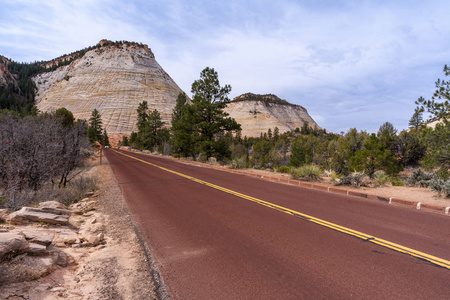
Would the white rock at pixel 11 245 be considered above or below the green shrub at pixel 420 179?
below

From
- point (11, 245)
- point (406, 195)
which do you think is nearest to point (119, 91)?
point (406, 195)

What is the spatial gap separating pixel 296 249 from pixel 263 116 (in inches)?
4375

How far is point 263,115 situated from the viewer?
113 metres

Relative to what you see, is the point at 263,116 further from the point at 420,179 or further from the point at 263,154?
the point at 420,179

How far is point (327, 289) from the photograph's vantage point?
2822 millimetres

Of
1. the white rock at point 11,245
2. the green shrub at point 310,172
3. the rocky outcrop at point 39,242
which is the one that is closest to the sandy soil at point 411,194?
the green shrub at point 310,172

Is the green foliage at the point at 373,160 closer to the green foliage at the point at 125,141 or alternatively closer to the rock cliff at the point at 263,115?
the green foliage at the point at 125,141

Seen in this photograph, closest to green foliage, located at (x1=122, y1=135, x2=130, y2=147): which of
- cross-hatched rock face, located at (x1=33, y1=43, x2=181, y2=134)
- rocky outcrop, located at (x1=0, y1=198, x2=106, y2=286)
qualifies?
cross-hatched rock face, located at (x1=33, y1=43, x2=181, y2=134)

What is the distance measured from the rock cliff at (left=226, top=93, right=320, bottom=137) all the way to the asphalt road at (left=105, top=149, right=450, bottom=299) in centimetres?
9671

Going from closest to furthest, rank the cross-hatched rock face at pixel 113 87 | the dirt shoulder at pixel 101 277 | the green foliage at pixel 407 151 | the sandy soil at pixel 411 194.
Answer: the dirt shoulder at pixel 101 277 → the sandy soil at pixel 411 194 → the green foliage at pixel 407 151 → the cross-hatched rock face at pixel 113 87

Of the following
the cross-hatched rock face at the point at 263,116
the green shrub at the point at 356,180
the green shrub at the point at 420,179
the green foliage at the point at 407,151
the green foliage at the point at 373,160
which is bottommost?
the green shrub at the point at 356,180

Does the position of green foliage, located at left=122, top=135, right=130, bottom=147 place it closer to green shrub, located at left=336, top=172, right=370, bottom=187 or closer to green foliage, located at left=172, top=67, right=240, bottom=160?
green foliage, located at left=172, top=67, right=240, bottom=160

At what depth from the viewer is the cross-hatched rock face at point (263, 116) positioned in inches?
4193

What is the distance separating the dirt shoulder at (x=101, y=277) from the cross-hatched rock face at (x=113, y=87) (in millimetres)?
79033
